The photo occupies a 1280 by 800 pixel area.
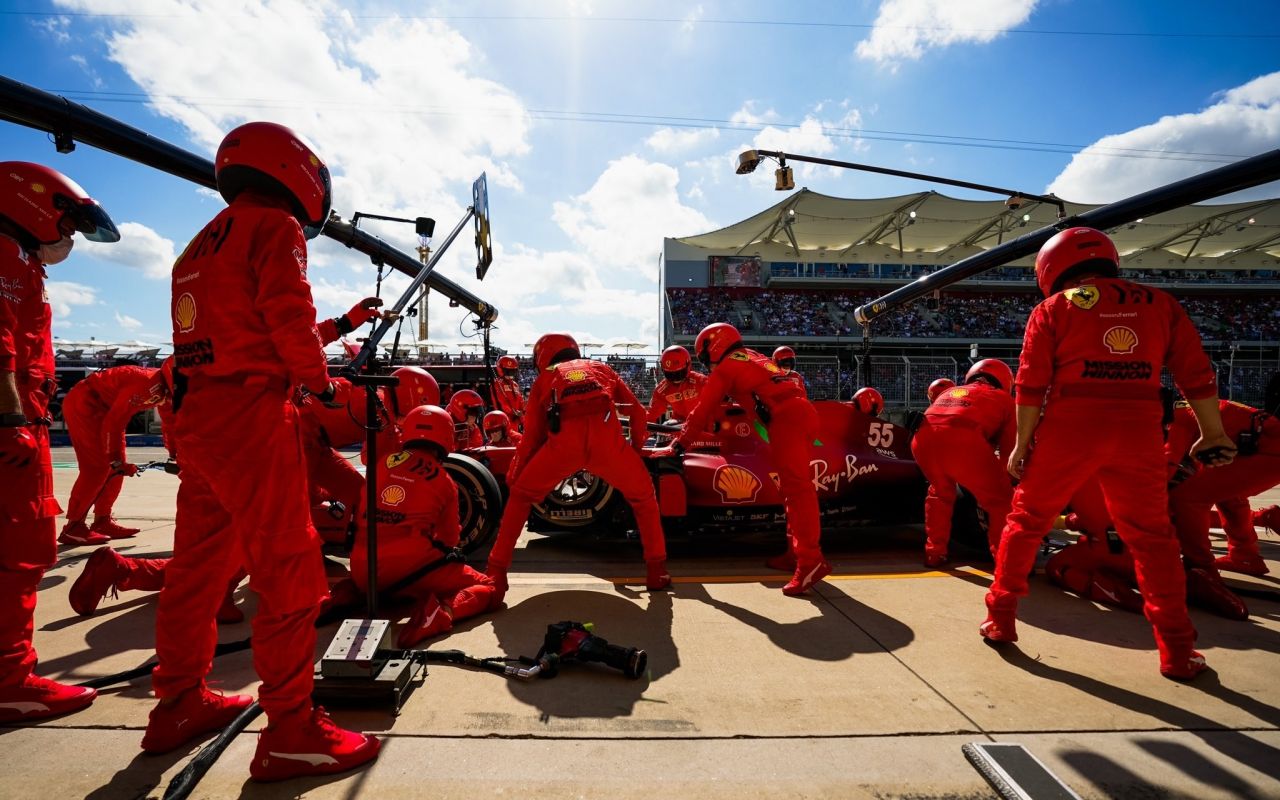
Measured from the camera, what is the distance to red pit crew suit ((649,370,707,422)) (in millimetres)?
6902

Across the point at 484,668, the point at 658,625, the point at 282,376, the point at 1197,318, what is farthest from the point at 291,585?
the point at 1197,318

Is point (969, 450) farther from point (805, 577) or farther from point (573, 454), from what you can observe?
point (573, 454)

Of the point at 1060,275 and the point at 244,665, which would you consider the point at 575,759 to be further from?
the point at 1060,275

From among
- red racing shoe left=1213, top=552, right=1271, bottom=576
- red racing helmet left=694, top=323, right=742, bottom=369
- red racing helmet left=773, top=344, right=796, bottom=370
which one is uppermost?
red racing helmet left=773, top=344, right=796, bottom=370

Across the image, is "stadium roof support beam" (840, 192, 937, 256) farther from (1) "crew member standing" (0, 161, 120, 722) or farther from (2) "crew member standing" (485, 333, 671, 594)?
(1) "crew member standing" (0, 161, 120, 722)

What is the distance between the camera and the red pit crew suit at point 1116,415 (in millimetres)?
2211

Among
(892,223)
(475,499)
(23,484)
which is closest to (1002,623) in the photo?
(475,499)

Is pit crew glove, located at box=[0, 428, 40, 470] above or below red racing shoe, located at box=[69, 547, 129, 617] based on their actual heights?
above

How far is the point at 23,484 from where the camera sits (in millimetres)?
1964

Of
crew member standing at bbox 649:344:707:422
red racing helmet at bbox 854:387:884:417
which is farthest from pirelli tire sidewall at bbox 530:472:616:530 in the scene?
crew member standing at bbox 649:344:707:422

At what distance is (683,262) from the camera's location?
33.6m

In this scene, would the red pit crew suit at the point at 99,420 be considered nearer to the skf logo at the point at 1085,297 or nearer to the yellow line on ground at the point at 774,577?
the yellow line on ground at the point at 774,577

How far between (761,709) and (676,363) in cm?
520

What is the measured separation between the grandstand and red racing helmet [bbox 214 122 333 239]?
836 inches
